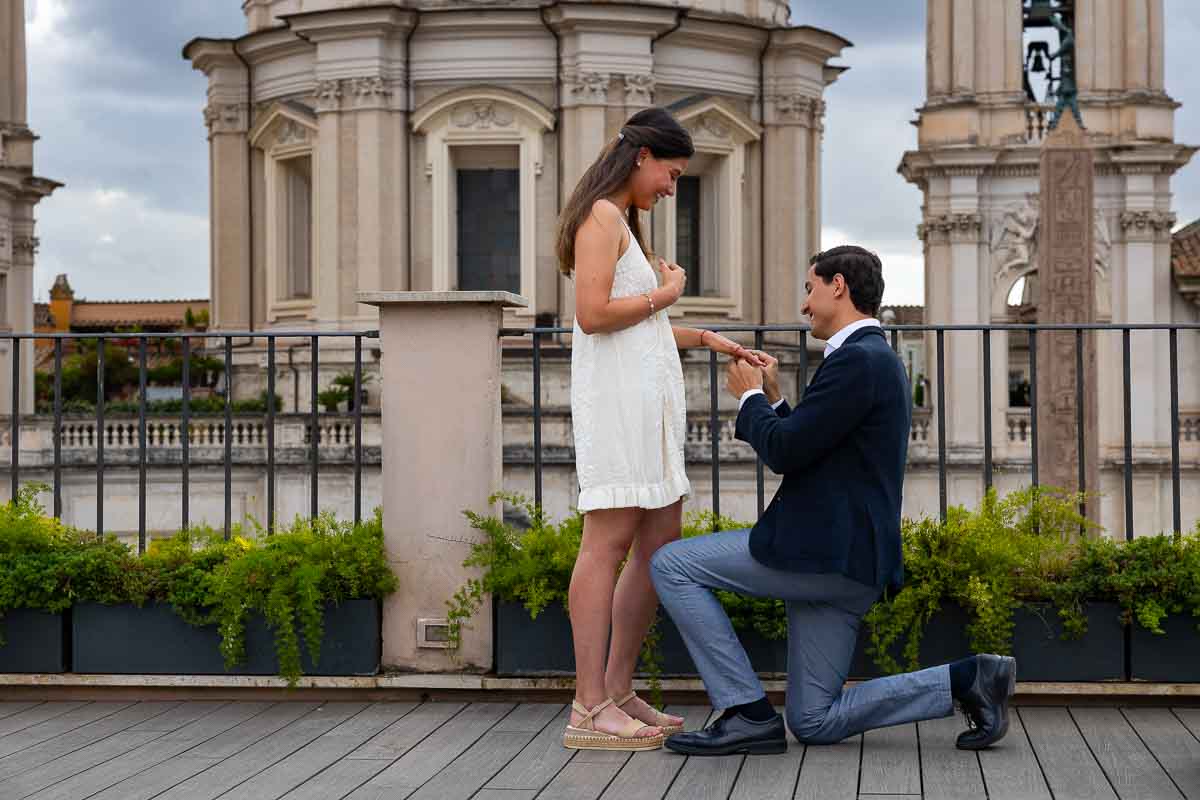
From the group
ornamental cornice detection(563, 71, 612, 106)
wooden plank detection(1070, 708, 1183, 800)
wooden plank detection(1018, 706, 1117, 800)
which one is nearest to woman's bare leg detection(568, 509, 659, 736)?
wooden plank detection(1018, 706, 1117, 800)

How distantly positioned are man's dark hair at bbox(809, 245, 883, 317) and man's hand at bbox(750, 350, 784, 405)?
32 cm

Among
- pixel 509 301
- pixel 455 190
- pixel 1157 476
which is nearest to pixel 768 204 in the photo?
pixel 455 190

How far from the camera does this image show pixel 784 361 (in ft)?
111

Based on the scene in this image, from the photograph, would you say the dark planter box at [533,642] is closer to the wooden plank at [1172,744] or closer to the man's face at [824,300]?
the wooden plank at [1172,744]

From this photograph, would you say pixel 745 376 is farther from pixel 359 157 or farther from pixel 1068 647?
pixel 359 157

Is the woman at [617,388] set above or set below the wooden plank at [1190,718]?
above

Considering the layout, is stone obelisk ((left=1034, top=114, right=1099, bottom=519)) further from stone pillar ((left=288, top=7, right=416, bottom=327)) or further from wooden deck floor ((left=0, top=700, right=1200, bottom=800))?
stone pillar ((left=288, top=7, right=416, bottom=327))

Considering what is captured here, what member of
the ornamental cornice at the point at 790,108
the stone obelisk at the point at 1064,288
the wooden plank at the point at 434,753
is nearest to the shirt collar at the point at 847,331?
the wooden plank at the point at 434,753

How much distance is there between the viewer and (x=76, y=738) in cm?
636

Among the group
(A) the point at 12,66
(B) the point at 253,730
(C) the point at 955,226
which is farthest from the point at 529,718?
(A) the point at 12,66

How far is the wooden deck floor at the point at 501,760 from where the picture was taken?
18.0 ft

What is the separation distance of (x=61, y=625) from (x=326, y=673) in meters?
1.02

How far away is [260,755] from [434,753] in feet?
1.83

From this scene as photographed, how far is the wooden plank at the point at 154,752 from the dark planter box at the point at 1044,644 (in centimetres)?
229
